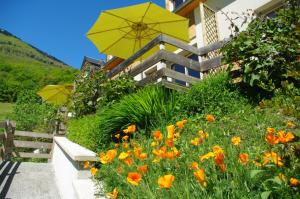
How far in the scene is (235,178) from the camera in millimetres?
2209

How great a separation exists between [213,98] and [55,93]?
13.7 meters

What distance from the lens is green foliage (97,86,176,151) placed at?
5404mm

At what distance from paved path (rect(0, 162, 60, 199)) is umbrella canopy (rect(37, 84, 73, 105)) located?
8.43 meters

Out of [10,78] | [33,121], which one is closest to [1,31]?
[10,78]

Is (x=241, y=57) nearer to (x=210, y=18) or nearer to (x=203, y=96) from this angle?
(x=203, y=96)

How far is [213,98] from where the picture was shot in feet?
18.4

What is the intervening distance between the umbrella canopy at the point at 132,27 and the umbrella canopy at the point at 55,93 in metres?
6.90

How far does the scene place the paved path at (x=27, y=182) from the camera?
6.14m

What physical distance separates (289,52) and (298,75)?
315 cm

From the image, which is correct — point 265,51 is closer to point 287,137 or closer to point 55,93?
point 287,137

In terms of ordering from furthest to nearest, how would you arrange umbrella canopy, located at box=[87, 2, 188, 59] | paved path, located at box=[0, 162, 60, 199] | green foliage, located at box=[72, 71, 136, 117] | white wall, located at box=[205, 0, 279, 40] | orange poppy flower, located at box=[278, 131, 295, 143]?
white wall, located at box=[205, 0, 279, 40] → umbrella canopy, located at box=[87, 2, 188, 59] → green foliage, located at box=[72, 71, 136, 117] → paved path, located at box=[0, 162, 60, 199] → orange poppy flower, located at box=[278, 131, 295, 143]

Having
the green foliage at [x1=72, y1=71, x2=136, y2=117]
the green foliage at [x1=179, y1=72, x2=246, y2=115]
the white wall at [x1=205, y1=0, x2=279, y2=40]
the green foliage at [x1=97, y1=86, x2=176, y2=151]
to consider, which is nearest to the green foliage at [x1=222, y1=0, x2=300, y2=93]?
the green foliage at [x1=179, y1=72, x2=246, y2=115]

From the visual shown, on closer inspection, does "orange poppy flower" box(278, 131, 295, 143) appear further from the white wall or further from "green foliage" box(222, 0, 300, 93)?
the white wall

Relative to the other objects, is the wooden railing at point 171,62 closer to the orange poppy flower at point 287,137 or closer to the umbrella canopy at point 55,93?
the orange poppy flower at point 287,137
